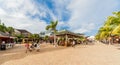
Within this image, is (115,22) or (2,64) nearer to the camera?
(2,64)

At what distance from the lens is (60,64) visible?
1280cm

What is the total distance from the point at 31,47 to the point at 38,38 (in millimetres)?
63764

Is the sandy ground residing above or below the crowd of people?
below

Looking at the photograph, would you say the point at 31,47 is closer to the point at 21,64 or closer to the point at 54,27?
the point at 21,64

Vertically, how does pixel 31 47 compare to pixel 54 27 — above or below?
below

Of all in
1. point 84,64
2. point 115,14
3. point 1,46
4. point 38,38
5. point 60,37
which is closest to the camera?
point 84,64

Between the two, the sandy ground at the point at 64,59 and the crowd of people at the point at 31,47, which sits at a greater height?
the crowd of people at the point at 31,47

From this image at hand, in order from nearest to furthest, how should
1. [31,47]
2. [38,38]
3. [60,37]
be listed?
1. [31,47]
2. [60,37]
3. [38,38]

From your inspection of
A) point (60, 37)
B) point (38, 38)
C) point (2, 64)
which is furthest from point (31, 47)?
point (38, 38)

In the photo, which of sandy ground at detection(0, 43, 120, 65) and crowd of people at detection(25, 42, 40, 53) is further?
crowd of people at detection(25, 42, 40, 53)

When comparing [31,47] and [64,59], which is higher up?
[31,47]

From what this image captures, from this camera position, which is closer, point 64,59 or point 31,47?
point 64,59

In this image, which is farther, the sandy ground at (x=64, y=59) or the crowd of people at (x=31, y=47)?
the crowd of people at (x=31, y=47)

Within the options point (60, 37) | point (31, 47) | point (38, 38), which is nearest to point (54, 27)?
point (60, 37)
